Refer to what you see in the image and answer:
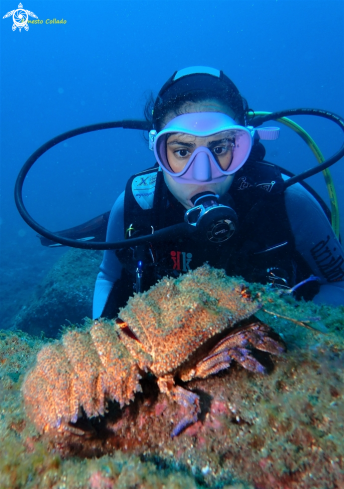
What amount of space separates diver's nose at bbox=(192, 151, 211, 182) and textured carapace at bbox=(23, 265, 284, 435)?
1933mm

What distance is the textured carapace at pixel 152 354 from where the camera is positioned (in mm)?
1221

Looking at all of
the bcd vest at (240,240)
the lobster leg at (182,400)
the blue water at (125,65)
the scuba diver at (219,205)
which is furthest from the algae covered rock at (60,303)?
the blue water at (125,65)

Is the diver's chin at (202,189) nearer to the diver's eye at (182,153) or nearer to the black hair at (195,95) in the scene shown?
the diver's eye at (182,153)

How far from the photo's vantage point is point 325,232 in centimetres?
347

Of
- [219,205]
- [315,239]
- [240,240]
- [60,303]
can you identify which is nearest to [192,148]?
[219,205]

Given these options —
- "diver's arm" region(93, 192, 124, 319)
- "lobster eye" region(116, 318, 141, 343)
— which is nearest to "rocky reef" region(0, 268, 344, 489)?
"lobster eye" region(116, 318, 141, 343)

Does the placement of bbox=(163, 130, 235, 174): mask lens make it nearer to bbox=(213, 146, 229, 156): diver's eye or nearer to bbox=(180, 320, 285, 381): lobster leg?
bbox=(213, 146, 229, 156): diver's eye

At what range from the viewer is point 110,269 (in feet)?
14.9

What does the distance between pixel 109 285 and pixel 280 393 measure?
3.53 meters

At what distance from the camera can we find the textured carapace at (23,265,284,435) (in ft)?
4.00

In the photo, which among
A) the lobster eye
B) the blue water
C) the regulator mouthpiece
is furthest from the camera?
the blue water

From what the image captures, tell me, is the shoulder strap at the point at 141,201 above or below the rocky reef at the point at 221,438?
above

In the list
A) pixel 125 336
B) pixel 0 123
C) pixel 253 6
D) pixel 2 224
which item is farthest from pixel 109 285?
pixel 0 123

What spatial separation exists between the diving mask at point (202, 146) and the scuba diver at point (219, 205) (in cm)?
1
